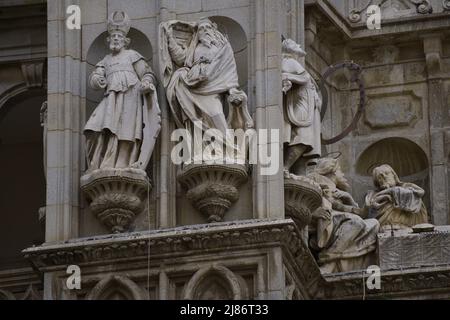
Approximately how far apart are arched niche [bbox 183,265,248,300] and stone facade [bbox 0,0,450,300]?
1 centimetres

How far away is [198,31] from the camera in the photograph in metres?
51.2

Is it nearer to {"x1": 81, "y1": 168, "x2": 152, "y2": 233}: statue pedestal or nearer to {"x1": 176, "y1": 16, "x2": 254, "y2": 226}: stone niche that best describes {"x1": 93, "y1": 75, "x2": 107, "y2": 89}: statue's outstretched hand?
{"x1": 81, "y1": 168, "x2": 152, "y2": 233}: statue pedestal

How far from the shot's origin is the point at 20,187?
5594 centimetres

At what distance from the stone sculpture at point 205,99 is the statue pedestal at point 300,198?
82 centimetres

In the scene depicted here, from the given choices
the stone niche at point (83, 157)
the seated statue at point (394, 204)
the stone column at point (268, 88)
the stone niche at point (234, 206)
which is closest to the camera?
the stone column at point (268, 88)

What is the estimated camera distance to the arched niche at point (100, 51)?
169ft

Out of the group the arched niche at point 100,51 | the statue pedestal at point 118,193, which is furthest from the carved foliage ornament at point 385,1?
the statue pedestal at point 118,193

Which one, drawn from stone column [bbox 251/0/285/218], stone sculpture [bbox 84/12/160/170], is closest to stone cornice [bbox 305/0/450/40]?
stone column [bbox 251/0/285/218]

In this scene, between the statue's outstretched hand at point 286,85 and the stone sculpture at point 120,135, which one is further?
the statue's outstretched hand at point 286,85

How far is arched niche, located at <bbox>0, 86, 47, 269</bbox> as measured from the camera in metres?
55.3

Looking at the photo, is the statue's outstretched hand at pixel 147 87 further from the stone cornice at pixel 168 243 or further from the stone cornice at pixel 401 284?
the stone cornice at pixel 401 284

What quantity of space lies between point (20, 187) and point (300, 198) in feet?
19.8

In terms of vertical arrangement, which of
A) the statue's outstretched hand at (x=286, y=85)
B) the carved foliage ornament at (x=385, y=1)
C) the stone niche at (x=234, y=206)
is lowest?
the stone niche at (x=234, y=206)
